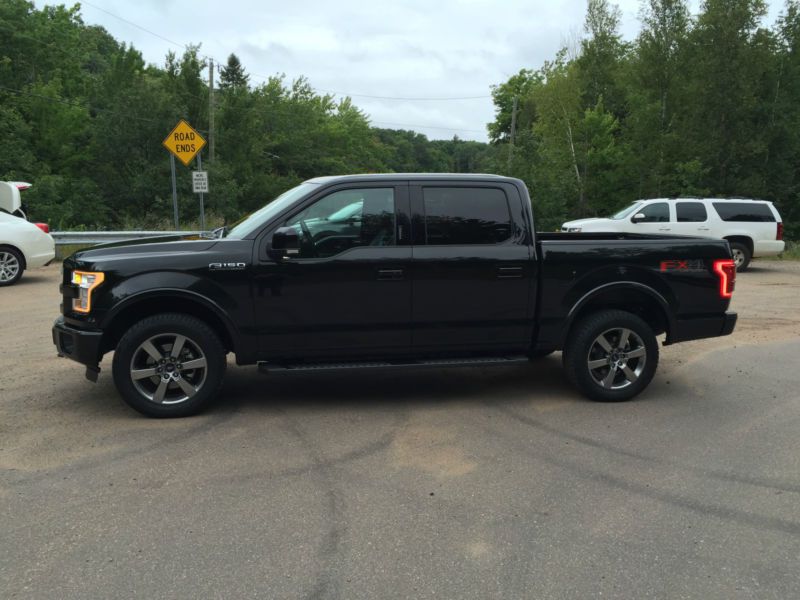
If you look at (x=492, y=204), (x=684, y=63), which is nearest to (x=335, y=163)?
(x=684, y=63)

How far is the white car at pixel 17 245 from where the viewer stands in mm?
12008

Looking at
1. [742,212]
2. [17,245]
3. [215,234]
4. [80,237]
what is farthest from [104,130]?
[215,234]

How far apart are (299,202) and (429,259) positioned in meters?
1.14

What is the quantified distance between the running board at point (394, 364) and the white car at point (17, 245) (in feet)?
30.1

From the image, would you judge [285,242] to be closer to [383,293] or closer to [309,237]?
[309,237]

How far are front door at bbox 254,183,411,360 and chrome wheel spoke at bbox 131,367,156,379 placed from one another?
32.9 inches

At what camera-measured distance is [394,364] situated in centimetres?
529

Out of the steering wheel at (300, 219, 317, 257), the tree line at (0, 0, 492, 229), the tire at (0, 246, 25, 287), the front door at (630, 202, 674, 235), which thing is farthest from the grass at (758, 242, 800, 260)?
the tire at (0, 246, 25, 287)

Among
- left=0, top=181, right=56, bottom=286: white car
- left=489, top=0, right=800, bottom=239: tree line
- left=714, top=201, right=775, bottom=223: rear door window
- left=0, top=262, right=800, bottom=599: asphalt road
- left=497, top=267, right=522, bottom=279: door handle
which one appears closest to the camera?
left=0, top=262, right=800, bottom=599: asphalt road

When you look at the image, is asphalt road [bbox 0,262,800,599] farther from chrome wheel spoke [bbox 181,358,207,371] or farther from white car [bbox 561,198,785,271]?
white car [bbox 561,198,785,271]

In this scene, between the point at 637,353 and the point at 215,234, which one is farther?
the point at 215,234

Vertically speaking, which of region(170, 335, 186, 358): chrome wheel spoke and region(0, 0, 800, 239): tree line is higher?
region(0, 0, 800, 239): tree line

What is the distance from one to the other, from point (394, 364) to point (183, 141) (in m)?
13.0

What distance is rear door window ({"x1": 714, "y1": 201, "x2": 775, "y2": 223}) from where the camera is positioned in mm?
16391
